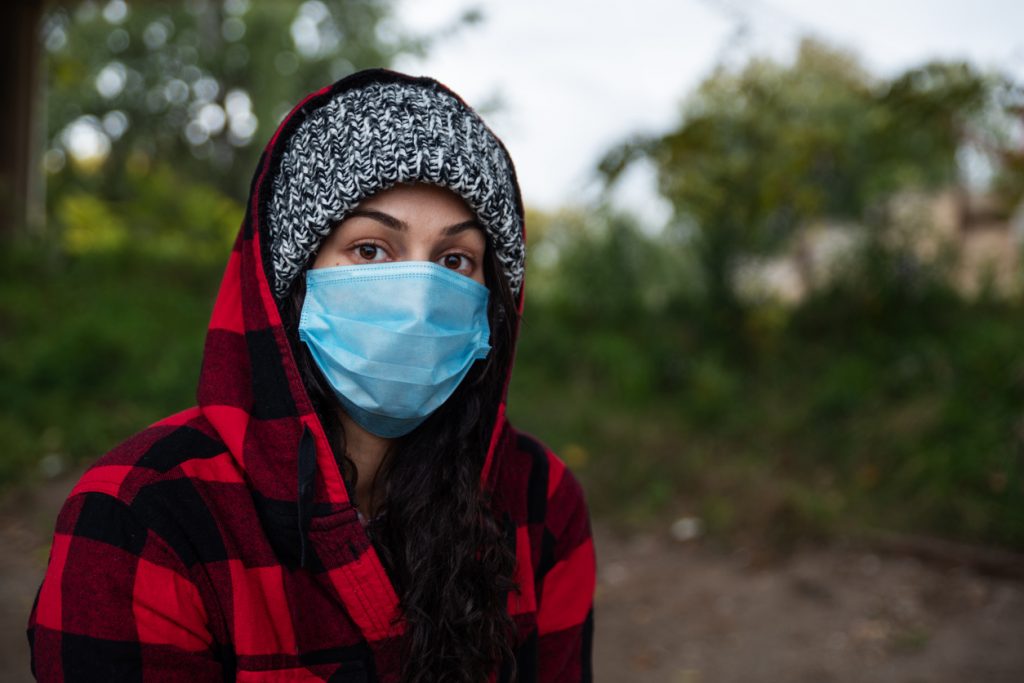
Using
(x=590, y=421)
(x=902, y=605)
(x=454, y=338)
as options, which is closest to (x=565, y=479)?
(x=454, y=338)

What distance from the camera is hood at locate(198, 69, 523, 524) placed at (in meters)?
1.59

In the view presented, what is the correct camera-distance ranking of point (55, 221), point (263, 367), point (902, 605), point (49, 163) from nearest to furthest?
point (263, 367), point (902, 605), point (55, 221), point (49, 163)

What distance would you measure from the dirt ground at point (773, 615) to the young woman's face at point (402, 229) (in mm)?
2551

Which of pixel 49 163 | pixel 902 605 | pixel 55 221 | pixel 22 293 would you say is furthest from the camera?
pixel 49 163

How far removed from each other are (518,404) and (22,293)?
406 cm

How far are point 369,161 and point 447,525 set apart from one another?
0.72 m

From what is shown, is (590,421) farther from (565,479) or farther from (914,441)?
(565,479)

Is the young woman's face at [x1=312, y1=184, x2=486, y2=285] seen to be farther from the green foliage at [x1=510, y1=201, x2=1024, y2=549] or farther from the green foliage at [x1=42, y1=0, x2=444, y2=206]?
the green foliage at [x1=42, y1=0, x2=444, y2=206]

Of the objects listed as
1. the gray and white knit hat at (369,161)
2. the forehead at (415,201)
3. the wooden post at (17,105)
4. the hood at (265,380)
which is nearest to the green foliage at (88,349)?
the wooden post at (17,105)

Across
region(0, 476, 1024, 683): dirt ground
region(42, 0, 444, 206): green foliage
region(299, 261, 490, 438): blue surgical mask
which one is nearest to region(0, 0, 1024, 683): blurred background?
region(0, 476, 1024, 683): dirt ground

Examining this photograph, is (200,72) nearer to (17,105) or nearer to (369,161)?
(17,105)

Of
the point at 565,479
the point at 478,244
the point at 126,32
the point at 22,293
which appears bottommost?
the point at 565,479

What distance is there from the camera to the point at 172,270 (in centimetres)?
820

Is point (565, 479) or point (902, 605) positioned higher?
point (565, 479)
